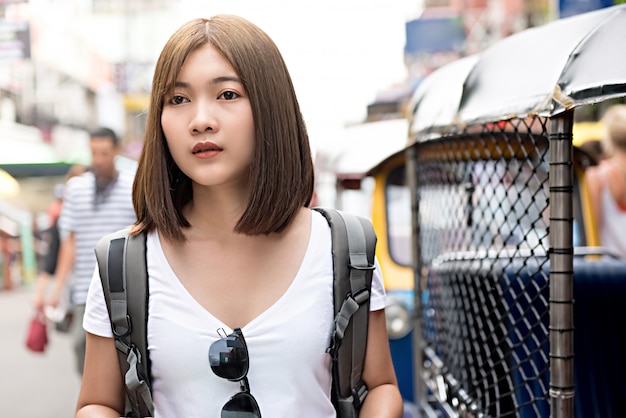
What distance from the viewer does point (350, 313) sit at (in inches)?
73.8

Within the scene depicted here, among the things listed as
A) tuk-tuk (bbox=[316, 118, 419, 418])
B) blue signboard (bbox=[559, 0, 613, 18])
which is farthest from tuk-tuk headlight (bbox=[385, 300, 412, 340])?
blue signboard (bbox=[559, 0, 613, 18])

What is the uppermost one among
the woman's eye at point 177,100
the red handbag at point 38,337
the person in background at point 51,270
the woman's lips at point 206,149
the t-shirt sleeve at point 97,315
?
the woman's eye at point 177,100

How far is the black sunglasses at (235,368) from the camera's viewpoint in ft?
5.71

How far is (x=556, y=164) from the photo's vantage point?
215 cm

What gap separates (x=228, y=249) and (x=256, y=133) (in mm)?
283

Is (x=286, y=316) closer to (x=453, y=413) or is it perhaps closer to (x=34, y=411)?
(x=453, y=413)

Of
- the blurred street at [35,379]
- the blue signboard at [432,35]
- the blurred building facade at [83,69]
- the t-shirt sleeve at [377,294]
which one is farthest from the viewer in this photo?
the blurred building facade at [83,69]

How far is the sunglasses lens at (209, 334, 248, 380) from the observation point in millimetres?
1739

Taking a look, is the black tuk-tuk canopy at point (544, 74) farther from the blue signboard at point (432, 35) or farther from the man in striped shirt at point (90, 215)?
the blue signboard at point (432, 35)

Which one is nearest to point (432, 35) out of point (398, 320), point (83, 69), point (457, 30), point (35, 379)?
point (457, 30)

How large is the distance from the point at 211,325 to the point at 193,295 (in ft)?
0.31

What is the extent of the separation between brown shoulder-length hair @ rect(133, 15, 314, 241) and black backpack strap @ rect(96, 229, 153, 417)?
0.10 m

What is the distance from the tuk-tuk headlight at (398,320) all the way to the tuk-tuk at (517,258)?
0.68 meters

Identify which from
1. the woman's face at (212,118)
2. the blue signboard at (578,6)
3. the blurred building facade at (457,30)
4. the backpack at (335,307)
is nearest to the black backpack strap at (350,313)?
the backpack at (335,307)
